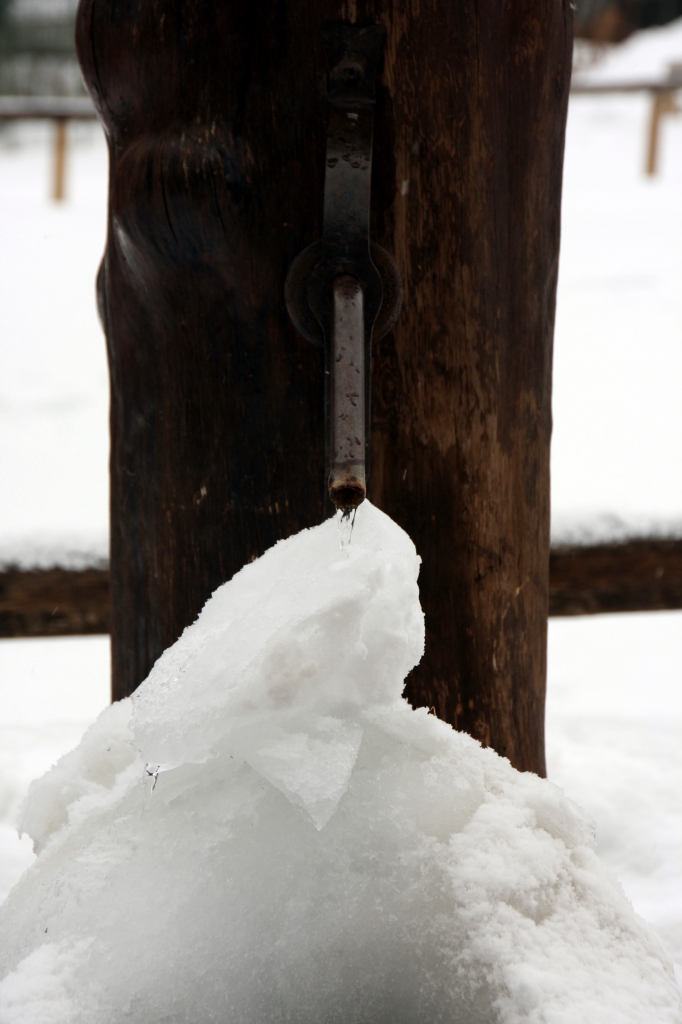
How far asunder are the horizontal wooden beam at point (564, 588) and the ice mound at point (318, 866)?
51.8 inches

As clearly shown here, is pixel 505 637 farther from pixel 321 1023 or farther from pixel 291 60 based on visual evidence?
pixel 291 60

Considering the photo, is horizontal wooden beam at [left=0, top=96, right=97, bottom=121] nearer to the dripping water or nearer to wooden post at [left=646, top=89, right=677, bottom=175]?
wooden post at [left=646, top=89, right=677, bottom=175]

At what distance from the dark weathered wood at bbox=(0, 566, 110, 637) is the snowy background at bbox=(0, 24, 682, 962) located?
0.04m

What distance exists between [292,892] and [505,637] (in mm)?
448

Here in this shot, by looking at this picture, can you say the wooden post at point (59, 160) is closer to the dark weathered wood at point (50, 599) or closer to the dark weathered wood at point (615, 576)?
the dark weathered wood at point (50, 599)

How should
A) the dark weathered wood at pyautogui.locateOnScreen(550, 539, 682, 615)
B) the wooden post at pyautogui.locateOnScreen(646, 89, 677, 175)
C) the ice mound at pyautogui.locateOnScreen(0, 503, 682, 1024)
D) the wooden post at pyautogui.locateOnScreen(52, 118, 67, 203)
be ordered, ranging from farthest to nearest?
the wooden post at pyautogui.locateOnScreen(646, 89, 677, 175) < the wooden post at pyautogui.locateOnScreen(52, 118, 67, 203) < the dark weathered wood at pyautogui.locateOnScreen(550, 539, 682, 615) < the ice mound at pyautogui.locateOnScreen(0, 503, 682, 1024)

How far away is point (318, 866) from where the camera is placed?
1.98 feet

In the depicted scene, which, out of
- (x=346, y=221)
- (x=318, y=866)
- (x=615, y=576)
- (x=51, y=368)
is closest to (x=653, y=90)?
(x=51, y=368)

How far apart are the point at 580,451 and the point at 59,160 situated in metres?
6.11

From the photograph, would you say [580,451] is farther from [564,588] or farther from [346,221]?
[346,221]

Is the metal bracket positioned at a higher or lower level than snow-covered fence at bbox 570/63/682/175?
lower

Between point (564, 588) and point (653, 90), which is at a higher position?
point (653, 90)

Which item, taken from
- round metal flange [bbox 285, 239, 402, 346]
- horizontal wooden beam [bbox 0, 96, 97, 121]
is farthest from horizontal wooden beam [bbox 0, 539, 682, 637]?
horizontal wooden beam [bbox 0, 96, 97, 121]

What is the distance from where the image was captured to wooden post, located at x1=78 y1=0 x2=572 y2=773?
876mm
